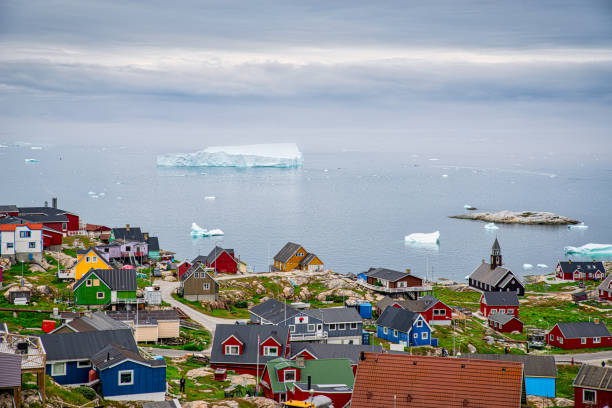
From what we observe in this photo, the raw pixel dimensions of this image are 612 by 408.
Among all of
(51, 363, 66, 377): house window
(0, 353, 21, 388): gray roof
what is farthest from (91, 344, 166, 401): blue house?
(0, 353, 21, 388): gray roof

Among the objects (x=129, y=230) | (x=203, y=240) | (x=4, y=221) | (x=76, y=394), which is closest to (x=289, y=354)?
(x=76, y=394)

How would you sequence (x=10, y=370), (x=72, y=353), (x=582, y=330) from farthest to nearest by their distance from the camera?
(x=582, y=330) < (x=72, y=353) < (x=10, y=370)

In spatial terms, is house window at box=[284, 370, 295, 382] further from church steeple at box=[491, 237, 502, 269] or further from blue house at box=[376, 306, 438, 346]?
church steeple at box=[491, 237, 502, 269]

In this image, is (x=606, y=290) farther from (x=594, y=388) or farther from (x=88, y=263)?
(x=88, y=263)

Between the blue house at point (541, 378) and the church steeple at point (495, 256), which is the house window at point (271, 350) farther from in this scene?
the church steeple at point (495, 256)

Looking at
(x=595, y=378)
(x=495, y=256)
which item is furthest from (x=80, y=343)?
(x=495, y=256)

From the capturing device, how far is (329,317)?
51.4m

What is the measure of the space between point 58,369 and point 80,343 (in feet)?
5.79

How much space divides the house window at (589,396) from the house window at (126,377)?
2414cm

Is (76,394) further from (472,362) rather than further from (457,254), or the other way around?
(457,254)

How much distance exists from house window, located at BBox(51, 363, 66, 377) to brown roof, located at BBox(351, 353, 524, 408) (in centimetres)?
1359

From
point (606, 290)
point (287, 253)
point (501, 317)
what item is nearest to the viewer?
point (501, 317)

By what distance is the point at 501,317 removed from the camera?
63.1 meters

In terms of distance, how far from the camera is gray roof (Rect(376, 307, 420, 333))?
52878 millimetres
